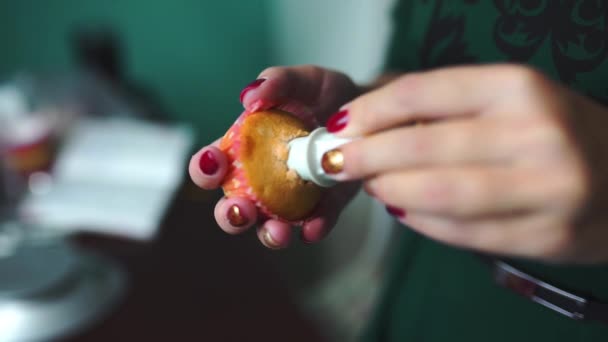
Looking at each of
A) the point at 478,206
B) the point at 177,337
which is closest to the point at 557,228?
the point at 478,206

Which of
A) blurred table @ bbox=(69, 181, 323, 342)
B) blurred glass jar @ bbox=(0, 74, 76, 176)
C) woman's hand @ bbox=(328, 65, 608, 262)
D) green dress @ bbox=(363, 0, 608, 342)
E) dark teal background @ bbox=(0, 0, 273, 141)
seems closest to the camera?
woman's hand @ bbox=(328, 65, 608, 262)

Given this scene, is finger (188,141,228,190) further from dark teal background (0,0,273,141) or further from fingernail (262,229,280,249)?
dark teal background (0,0,273,141)

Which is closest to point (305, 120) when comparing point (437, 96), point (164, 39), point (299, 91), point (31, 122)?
point (299, 91)

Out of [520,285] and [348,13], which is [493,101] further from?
[348,13]

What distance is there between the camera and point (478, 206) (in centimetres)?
23

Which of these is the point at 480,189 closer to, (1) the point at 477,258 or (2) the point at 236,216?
(2) the point at 236,216

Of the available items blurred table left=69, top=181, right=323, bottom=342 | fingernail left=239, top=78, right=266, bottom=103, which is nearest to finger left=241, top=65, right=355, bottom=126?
fingernail left=239, top=78, right=266, bottom=103

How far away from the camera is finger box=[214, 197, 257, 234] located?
35 cm

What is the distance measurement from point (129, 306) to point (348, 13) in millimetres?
623

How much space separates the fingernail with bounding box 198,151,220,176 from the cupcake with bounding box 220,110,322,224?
0.01 m

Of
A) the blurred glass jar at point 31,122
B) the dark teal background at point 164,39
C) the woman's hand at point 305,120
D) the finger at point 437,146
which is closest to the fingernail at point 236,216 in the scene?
the woman's hand at point 305,120

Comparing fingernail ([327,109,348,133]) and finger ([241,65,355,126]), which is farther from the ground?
fingernail ([327,109,348,133])

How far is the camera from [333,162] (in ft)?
0.96

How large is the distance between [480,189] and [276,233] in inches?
6.3
